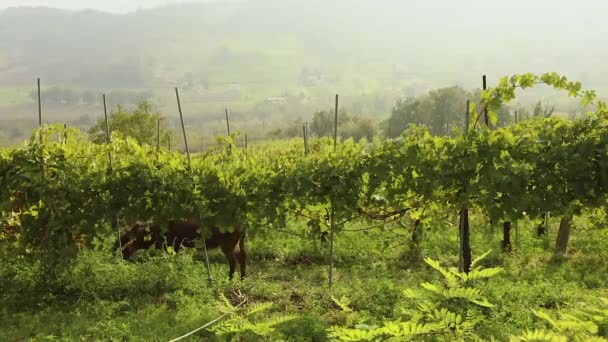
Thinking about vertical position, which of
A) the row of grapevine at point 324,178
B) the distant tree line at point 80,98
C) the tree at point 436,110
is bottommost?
the distant tree line at point 80,98

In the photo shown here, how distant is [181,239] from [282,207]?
2.13 meters

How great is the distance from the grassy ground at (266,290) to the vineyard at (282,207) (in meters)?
0.03

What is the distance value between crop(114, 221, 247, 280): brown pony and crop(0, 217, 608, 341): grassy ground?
35 cm

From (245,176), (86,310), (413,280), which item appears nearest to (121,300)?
(86,310)

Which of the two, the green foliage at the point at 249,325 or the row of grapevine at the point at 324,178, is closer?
the green foliage at the point at 249,325

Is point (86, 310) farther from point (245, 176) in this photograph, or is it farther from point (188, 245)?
point (245, 176)

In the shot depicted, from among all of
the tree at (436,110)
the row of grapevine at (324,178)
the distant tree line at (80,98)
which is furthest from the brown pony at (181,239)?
the distant tree line at (80,98)

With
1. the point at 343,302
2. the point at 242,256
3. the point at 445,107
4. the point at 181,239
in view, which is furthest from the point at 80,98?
the point at 343,302

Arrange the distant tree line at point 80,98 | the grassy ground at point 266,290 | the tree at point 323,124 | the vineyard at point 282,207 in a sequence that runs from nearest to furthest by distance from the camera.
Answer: the grassy ground at point 266,290 < the vineyard at point 282,207 < the tree at point 323,124 < the distant tree line at point 80,98

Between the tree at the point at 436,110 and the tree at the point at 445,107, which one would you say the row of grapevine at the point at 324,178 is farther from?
the tree at the point at 445,107

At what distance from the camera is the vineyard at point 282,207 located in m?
6.44

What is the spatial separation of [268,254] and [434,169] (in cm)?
413

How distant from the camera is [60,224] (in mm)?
7316

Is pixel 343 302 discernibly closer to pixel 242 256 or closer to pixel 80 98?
pixel 242 256
